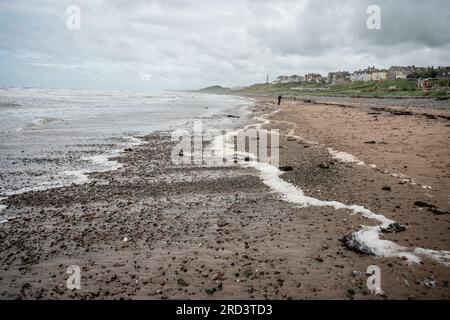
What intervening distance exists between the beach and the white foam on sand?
0.11ft

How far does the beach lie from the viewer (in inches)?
202

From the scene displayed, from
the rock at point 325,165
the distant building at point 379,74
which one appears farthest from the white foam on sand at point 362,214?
the distant building at point 379,74

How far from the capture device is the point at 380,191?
9.33 metres

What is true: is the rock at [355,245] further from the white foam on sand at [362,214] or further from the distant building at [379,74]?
the distant building at [379,74]

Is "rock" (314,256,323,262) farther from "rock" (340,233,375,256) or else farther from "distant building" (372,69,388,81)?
"distant building" (372,69,388,81)

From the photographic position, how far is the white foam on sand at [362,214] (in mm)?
5863

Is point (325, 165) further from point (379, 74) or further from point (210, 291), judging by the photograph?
point (379, 74)

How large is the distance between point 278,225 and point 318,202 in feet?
6.28

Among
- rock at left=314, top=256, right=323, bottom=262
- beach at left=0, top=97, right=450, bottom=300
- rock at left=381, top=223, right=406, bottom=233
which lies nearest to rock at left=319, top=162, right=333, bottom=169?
beach at left=0, top=97, right=450, bottom=300
